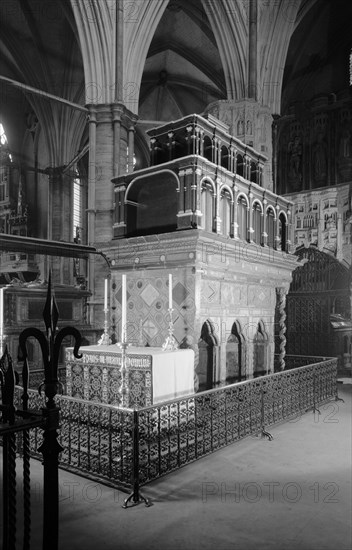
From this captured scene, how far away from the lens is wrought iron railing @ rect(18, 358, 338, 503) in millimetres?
4863

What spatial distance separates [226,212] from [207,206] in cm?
71

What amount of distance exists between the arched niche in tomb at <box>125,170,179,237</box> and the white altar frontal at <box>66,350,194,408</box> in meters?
2.35

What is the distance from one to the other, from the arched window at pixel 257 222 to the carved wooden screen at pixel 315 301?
7.44 m

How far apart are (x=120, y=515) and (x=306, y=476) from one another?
90.1 inches

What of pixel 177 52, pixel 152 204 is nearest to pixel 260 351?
pixel 152 204

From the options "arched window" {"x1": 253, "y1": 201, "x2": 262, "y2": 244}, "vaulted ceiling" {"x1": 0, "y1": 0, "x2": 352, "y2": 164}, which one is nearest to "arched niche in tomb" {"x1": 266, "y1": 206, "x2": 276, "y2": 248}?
"arched window" {"x1": 253, "y1": 201, "x2": 262, "y2": 244}

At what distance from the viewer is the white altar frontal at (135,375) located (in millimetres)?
6020

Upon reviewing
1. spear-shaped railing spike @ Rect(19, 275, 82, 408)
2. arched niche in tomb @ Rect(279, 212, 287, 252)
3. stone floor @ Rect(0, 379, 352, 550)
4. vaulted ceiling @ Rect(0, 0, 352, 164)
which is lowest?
stone floor @ Rect(0, 379, 352, 550)

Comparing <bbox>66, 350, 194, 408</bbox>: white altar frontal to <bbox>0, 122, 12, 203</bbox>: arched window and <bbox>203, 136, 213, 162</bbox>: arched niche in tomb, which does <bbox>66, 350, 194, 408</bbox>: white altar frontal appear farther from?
<bbox>0, 122, 12, 203</bbox>: arched window

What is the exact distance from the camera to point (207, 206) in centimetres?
747

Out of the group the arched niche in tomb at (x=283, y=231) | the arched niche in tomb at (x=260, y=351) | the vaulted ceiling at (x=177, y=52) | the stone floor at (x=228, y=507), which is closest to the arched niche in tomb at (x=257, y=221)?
the arched niche in tomb at (x=283, y=231)

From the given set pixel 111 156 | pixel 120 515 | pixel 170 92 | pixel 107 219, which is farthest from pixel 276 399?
pixel 170 92

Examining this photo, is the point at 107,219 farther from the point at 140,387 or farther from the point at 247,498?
the point at 247,498

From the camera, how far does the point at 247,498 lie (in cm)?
459
